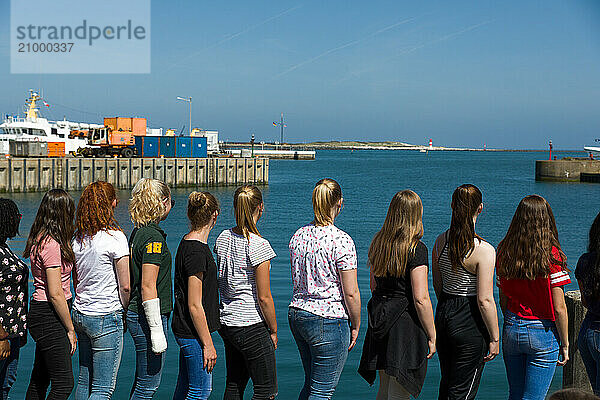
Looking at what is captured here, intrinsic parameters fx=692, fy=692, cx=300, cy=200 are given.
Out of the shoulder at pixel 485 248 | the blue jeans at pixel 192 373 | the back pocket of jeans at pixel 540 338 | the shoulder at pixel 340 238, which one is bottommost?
the blue jeans at pixel 192 373

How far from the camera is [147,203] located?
4.84 metres

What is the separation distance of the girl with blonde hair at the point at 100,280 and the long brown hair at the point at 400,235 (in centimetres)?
179

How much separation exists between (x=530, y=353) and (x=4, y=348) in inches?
139

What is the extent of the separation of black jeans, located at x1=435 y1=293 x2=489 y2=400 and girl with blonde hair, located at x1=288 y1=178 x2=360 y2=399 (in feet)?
2.12

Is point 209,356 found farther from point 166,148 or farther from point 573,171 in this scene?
point 573,171

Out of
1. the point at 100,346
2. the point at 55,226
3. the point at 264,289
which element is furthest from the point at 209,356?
the point at 55,226

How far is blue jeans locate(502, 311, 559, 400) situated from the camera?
15.3 feet

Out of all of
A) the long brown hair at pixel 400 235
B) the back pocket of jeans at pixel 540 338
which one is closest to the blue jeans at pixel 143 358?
the long brown hair at pixel 400 235

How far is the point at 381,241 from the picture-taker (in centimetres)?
473

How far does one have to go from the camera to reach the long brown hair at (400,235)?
464cm

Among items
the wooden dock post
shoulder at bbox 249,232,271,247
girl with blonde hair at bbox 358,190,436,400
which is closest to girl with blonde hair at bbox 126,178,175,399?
shoulder at bbox 249,232,271,247

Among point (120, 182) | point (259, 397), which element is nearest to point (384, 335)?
point (259, 397)

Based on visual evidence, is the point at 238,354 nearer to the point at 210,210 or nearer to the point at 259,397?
the point at 259,397

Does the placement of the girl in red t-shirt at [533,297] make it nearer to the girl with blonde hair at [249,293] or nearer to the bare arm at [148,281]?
the girl with blonde hair at [249,293]
